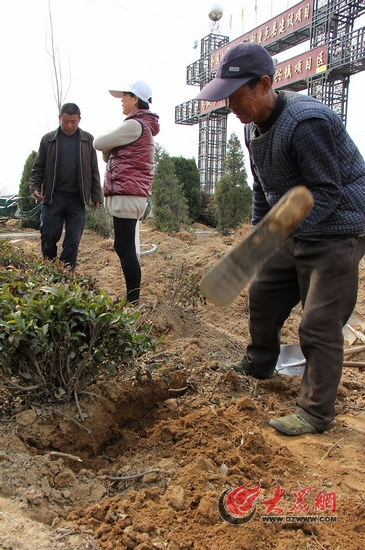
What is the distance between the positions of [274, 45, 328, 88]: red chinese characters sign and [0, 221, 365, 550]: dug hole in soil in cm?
1424

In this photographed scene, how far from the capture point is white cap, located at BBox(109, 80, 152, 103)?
3.88m

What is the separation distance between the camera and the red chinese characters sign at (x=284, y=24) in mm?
15948

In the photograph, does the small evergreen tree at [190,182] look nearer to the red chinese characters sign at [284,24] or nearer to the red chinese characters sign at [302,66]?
the red chinese characters sign at [302,66]

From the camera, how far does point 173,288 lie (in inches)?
182

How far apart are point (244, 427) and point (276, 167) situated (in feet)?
4.49

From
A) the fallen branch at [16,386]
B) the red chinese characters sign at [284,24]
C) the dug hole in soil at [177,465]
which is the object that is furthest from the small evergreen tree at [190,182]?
the fallen branch at [16,386]

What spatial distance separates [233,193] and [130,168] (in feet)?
33.7

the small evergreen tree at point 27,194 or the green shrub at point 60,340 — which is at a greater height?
the small evergreen tree at point 27,194

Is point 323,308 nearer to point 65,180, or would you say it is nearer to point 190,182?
point 65,180

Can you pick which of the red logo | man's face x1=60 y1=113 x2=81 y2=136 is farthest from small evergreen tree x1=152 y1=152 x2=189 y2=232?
the red logo

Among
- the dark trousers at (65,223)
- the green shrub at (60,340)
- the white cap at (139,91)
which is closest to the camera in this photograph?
the green shrub at (60,340)

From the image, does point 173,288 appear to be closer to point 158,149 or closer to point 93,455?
point 93,455

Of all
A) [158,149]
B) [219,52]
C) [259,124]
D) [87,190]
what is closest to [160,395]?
[259,124]

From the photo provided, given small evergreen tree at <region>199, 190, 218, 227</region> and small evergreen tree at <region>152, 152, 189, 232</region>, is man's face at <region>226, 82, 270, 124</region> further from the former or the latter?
small evergreen tree at <region>199, 190, 218, 227</region>
